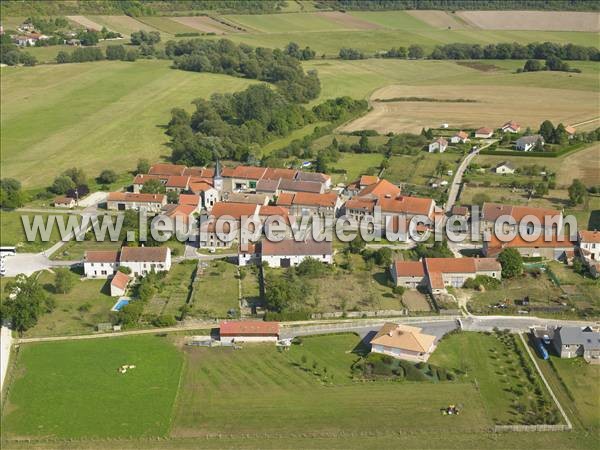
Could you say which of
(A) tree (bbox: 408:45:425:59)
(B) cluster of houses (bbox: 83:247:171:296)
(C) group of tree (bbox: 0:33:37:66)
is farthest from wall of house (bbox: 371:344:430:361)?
(A) tree (bbox: 408:45:425:59)

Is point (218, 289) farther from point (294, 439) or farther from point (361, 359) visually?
point (294, 439)

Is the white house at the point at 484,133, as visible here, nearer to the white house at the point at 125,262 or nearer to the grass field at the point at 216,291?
the grass field at the point at 216,291

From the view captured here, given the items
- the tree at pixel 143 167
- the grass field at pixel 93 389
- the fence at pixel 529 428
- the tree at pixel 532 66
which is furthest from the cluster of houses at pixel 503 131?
the fence at pixel 529 428

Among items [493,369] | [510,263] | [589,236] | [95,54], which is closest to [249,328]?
[493,369]

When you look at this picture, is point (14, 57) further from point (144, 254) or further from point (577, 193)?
point (577, 193)

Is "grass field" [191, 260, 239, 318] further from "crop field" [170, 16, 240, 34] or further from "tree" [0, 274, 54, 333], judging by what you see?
"crop field" [170, 16, 240, 34]
